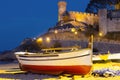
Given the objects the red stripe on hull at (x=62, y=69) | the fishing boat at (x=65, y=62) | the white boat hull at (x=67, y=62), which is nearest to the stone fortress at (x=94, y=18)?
the red stripe on hull at (x=62, y=69)

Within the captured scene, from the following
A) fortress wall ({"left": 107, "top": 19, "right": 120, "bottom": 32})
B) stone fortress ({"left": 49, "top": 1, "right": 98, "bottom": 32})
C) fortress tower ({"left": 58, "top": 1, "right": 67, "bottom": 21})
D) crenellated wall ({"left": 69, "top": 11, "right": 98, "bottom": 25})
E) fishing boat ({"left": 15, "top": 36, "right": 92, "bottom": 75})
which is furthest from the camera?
fortress tower ({"left": 58, "top": 1, "right": 67, "bottom": 21})

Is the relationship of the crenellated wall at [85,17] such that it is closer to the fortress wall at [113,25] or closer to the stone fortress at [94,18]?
the stone fortress at [94,18]

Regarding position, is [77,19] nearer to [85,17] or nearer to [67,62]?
[85,17]

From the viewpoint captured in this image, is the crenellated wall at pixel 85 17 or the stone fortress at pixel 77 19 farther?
the crenellated wall at pixel 85 17

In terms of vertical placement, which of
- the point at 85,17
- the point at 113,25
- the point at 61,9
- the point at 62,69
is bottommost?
the point at 62,69

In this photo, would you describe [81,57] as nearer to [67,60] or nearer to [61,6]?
[67,60]

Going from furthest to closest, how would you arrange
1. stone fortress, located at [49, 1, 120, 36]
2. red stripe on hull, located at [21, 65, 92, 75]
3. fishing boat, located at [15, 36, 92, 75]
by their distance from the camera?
stone fortress, located at [49, 1, 120, 36]
red stripe on hull, located at [21, 65, 92, 75]
fishing boat, located at [15, 36, 92, 75]

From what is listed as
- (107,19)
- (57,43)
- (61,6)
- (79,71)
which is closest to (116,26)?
(107,19)

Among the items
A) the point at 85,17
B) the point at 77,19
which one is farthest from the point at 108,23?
the point at 77,19

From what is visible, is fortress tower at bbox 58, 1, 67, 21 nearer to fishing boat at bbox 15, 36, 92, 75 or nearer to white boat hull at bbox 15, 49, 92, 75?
fishing boat at bbox 15, 36, 92, 75

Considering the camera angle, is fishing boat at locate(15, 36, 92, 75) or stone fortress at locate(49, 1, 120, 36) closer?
fishing boat at locate(15, 36, 92, 75)

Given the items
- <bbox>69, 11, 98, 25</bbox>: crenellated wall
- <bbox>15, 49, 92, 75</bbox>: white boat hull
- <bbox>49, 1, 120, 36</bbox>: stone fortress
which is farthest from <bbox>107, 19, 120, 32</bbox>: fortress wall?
<bbox>15, 49, 92, 75</bbox>: white boat hull

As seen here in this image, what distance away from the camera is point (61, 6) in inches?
3078

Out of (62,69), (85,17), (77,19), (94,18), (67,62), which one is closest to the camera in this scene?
(67,62)
